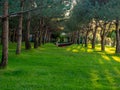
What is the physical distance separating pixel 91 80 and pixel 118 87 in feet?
6.95

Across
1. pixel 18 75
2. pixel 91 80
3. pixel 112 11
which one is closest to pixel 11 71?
pixel 18 75

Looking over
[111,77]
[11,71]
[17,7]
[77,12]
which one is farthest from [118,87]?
[77,12]

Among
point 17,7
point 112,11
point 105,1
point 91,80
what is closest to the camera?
point 91,80

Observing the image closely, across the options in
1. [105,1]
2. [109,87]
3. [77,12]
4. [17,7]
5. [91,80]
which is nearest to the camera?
[109,87]

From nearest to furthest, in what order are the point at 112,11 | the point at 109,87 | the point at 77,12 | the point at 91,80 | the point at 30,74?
the point at 109,87 → the point at 91,80 → the point at 30,74 → the point at 112,11 → the point at 77,12

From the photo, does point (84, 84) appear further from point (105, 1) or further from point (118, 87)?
point (105, 1)

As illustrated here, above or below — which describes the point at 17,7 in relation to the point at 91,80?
above

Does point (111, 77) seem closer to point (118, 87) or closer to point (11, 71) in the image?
point (118, 87)

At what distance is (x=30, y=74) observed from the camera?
17.5 metres

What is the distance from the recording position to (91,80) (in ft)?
53.5

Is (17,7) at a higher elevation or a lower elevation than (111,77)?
higher

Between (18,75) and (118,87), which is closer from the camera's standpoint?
(118,87)

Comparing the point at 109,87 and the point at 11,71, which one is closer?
the point at 109,87

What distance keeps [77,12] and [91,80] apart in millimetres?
26841
